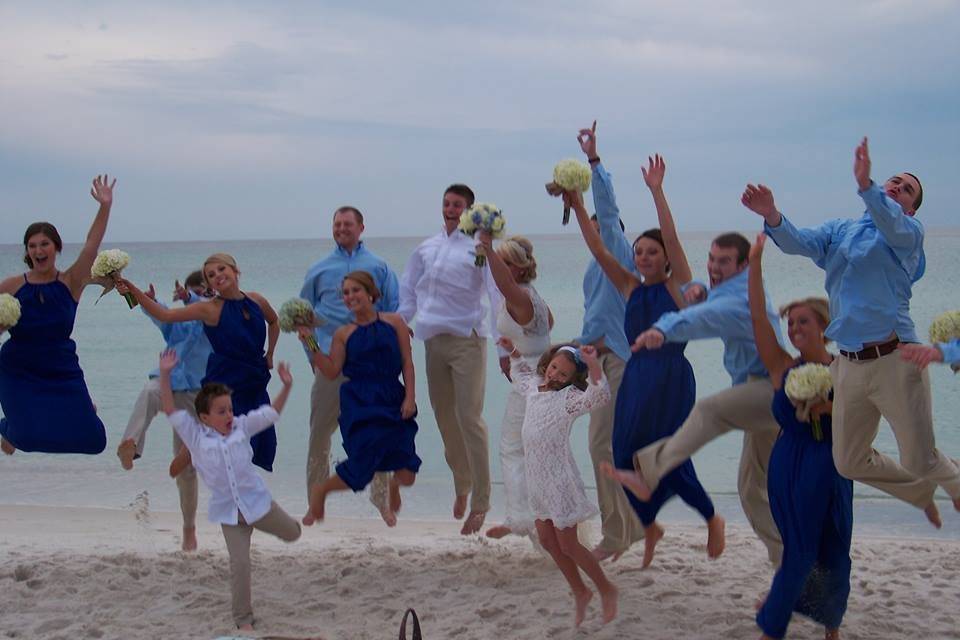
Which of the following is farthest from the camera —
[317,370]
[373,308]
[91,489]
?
[91,489]

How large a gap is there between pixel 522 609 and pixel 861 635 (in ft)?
6.52

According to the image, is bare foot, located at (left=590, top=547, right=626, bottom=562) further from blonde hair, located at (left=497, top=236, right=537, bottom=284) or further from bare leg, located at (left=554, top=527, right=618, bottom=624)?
blonde hair, located at (left=497, top=236, right=537, bottom=284)

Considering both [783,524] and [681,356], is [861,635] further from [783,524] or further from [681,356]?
[681,356]

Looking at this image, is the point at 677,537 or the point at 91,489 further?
the point at 91,489

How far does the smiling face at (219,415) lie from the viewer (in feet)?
23.3

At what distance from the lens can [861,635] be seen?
22.9 feet

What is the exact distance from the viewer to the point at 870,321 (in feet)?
21.6

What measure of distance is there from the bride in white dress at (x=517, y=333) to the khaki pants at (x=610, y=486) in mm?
468

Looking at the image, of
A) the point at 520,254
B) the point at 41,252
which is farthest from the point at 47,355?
the point at 520,254

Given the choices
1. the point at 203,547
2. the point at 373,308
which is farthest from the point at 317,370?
the point at 203,547

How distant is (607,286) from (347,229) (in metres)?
2.14

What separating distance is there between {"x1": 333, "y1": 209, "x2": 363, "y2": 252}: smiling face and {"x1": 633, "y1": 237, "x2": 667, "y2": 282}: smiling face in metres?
2.53

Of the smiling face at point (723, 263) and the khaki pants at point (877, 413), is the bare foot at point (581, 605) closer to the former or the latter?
the khaki pants at point (877, 413)

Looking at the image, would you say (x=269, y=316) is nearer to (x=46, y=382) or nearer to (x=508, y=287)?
(x=46, y=382)
